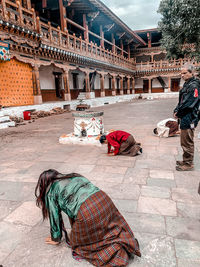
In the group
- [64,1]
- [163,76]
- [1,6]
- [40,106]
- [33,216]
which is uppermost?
[64,1]

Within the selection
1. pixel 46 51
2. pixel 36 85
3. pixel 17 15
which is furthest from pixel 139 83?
pixel 17 15

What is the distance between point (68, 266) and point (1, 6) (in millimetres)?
10965

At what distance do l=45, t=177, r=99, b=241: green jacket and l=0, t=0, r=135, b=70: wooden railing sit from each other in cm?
1024

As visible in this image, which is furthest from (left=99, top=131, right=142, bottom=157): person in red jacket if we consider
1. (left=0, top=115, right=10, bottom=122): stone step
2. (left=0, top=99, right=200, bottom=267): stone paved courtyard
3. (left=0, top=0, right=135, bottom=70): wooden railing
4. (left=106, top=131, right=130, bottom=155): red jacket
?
(left=0, top=0, right=135, bottom=70): wooden railing

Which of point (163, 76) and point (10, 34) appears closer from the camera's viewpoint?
point (10, 34)

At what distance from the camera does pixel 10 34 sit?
32.7ft

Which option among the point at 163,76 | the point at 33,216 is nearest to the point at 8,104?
the point at 33,216

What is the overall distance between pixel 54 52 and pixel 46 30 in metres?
1.42

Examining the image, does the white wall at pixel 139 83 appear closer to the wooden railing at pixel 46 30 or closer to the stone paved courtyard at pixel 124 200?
the wooden railing at pixel 46 30

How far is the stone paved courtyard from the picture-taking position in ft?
6.16

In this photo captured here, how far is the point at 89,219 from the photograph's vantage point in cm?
162

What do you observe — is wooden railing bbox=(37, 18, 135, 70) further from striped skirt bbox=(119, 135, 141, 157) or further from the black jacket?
the black jacket

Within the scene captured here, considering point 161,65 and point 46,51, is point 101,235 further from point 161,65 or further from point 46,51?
point 161,65

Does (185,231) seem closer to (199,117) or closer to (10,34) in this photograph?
(199,117)
